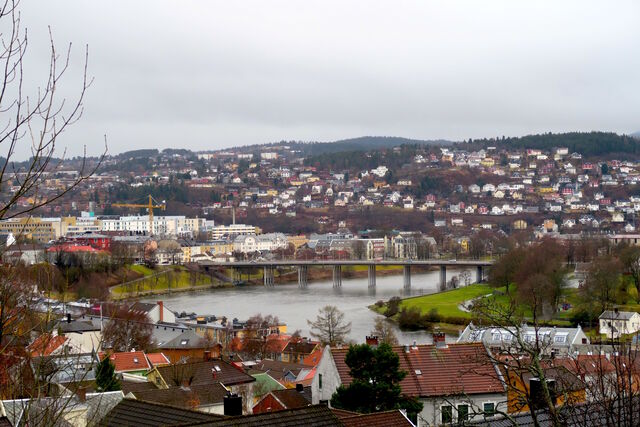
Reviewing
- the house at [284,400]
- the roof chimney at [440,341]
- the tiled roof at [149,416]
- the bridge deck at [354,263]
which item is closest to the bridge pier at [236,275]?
the bridge deck at [354,263]

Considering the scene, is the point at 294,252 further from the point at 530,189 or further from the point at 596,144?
the point at 596,144

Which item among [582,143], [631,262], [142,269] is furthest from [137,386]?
[582,143]

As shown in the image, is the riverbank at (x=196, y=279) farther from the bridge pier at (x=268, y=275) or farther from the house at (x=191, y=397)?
the house at (x=191, y=397)

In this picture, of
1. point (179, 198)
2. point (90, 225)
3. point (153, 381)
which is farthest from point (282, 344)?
point (179, 198)

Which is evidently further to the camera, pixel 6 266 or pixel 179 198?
pixel 179 198

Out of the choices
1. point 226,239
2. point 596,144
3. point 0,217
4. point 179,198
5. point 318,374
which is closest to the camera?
point 0,217

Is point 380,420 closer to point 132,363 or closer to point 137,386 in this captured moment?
point 137,386
